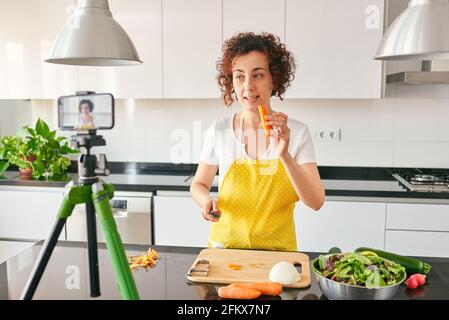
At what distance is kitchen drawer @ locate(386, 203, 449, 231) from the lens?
255 cm

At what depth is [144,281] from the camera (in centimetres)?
125

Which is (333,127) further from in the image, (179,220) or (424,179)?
(179,220)

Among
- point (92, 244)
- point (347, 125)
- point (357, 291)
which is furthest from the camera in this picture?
point (347, 125)

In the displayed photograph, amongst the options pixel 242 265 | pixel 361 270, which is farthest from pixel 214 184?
pixel 361 270

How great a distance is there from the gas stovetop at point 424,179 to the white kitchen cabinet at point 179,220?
4.10 feet

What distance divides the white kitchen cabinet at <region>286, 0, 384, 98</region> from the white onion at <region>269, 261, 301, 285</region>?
5.78 feet

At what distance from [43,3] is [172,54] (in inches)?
35.9

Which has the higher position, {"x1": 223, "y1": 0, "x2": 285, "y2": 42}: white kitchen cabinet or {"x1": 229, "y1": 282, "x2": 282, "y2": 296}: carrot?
{"x1": 223, "y1": 0, "x2": 285, "y2": 42}: white kitchen cabinet

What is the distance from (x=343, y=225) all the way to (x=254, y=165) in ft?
3.87

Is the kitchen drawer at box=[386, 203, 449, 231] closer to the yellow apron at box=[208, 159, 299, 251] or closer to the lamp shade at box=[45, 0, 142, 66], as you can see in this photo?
the yellow apron at box=[208, 159, 299, 251]

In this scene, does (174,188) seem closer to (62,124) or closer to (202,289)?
(202,289)

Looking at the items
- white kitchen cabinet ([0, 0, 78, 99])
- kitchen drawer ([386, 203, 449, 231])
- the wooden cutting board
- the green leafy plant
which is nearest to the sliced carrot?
the wooden cutting board

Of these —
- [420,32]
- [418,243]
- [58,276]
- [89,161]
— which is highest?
[420,32]

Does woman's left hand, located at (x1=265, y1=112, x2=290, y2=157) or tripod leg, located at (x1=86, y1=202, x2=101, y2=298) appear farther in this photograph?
woman's left hand, located at (x1=265, y1=112, x2=290, y2=157)
